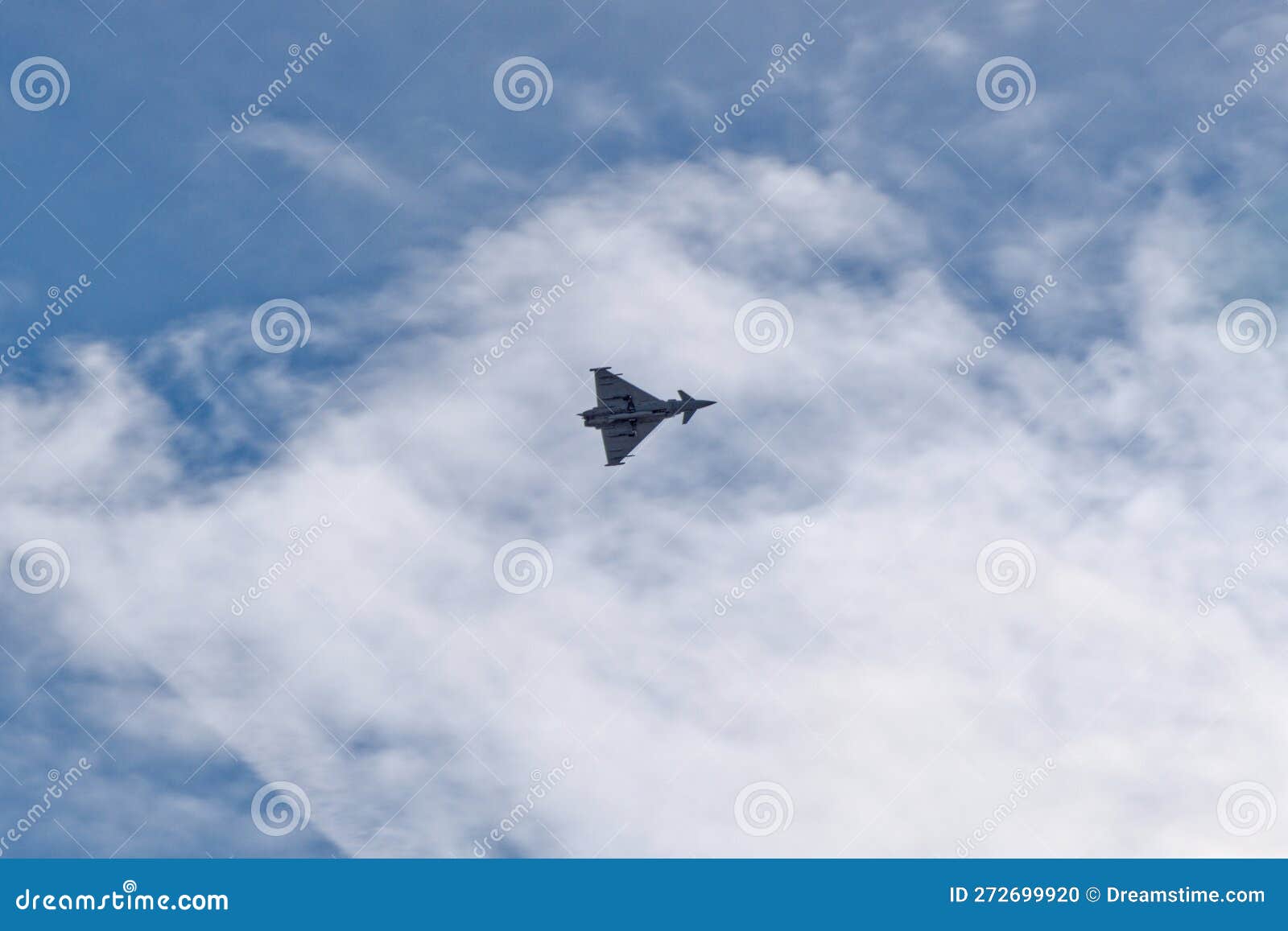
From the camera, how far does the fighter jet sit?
12912 centimetres

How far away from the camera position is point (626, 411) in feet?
425

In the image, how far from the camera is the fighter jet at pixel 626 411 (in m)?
129
